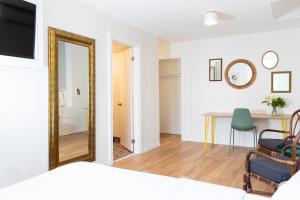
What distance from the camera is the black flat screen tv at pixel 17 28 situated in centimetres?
216

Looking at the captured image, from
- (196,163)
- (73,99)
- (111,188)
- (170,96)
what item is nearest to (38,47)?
(73,99)

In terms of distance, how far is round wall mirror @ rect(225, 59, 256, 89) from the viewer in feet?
15.8

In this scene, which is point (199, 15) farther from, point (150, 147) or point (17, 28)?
point (150, 147)

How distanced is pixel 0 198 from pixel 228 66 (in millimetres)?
4616

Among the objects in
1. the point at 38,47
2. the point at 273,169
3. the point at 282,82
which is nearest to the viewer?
the point at 273,169

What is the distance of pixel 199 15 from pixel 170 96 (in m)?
3.17

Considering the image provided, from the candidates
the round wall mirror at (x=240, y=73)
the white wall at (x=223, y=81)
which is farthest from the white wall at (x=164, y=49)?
the round wall mirror at (x=240, y=73)

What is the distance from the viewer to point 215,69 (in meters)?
5.16

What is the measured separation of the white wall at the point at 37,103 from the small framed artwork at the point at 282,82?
123 inches

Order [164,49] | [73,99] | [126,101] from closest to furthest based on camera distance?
[73,99] → [126,101] → [164,49]

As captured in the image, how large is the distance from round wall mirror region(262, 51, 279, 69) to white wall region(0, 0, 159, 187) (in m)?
2.94

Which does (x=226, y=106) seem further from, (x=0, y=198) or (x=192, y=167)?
(x=0, y=198)

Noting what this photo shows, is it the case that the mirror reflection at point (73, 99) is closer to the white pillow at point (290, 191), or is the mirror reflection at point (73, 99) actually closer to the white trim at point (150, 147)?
the white trim at point (150, 147)

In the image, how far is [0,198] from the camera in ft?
4.09
